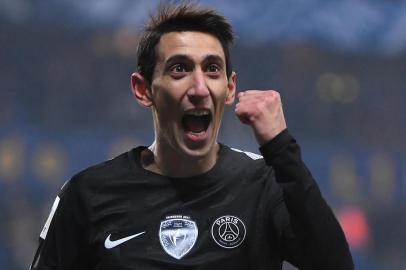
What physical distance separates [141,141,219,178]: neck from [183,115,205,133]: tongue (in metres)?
0.07

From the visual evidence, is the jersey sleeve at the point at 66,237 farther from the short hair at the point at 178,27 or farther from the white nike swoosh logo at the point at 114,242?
the short hair at the point at 178,27

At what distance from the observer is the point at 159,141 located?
2531 millimetres

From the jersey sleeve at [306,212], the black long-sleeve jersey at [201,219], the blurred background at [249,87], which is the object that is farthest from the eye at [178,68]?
the blurred background at [249,87]

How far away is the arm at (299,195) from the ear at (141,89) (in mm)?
440

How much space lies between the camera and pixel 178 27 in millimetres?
2504

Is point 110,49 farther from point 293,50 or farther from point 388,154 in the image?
point 388,154

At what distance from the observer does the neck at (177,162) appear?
2.45 m

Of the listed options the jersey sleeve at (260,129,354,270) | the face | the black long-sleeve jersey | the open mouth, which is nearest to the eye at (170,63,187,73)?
the face

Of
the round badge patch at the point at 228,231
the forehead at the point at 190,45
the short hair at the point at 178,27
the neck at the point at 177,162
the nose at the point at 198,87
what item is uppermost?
the short hair at the point at 178,27

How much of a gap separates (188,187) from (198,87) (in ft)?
0.89

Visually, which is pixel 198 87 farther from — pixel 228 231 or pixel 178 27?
pixel 228 231

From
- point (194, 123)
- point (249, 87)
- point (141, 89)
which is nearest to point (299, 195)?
point (194, 123)

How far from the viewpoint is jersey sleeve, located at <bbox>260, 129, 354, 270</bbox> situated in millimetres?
2115

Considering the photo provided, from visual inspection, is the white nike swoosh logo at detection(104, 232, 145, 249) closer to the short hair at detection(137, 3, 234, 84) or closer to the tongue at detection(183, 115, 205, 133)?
the tongue at detection(183, 115, 205, 133)
